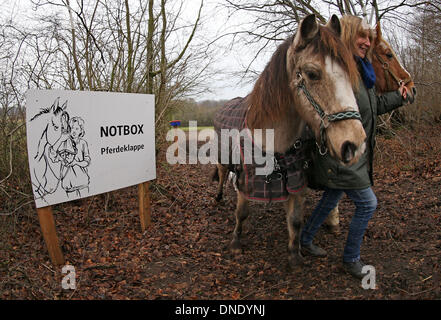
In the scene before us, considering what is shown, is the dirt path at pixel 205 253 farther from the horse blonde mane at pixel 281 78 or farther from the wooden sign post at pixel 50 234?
the horse blonde mane at pixel 281 78

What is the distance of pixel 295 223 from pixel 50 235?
2474mm

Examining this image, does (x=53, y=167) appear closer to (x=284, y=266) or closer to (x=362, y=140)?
(x=284, y=266)

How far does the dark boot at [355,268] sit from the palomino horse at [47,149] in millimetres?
2977

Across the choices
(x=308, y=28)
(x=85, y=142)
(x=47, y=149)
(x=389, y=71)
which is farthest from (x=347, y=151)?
(x=47, y=149)

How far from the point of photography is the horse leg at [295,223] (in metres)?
3.16

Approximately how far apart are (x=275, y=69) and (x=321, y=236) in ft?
7.59

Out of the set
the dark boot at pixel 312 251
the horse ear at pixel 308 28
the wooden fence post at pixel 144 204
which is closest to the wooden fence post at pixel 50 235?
the wooden fence post at pixel 144 204

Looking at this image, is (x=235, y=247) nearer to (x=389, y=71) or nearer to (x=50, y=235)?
(x=50, y=235)

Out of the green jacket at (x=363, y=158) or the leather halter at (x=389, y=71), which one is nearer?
the green jacket at (x=363, y=158)

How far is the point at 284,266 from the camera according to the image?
3275 mm

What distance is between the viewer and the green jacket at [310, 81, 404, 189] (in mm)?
2678

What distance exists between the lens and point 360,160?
2.70 meters
